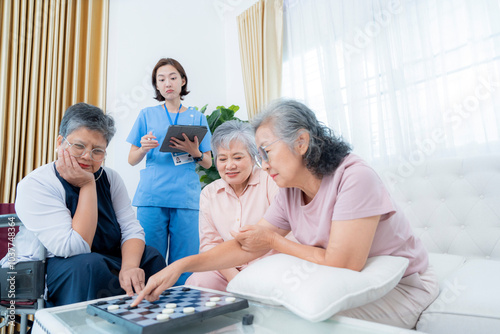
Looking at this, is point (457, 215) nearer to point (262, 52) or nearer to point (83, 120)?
point (83, 120)

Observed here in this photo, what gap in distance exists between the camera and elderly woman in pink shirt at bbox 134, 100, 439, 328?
40.3 inches

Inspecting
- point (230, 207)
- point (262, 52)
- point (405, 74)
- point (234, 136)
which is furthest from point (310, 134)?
point (262, 52)

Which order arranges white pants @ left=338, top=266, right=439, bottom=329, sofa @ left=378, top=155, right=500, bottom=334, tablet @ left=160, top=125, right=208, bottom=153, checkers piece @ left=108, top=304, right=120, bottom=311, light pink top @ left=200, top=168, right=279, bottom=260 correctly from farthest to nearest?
1. tablet @ left=160, top=125, right=208, bottom=153
2. light pink top @ left=200, top=168, right=279, bottom=260
3. sofa @ left=378, top=155, right=500, bottom=334
4. white pants @ left=338, top=266, right=439, bottom=329
5. checkers piece @ left=108, top=304, right=120, bottom=311

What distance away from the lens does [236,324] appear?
90 cm

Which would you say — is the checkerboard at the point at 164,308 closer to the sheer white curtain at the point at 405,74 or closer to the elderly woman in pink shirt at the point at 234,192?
the elderly woman in pink shirt at the point at 234,192

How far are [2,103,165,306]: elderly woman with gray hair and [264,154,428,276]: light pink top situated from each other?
635 millimetres

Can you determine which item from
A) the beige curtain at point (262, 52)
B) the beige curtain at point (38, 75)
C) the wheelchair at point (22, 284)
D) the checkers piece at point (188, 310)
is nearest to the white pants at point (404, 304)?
the checkers piece at point (188, 310)

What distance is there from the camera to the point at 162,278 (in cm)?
105

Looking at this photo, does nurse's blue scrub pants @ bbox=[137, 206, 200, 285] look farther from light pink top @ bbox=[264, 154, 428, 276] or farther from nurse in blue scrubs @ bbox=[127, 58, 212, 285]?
light pink top @ bbox=[264, 154, 428, 276]

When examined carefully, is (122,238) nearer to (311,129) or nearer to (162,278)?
(162,278)

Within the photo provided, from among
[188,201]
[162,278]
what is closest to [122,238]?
[162,278]

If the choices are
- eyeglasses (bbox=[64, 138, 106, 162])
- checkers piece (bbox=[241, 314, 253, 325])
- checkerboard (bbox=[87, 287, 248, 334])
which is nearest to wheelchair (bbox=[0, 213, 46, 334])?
eyeglasses (bbox=[64, 138, 106, 162])

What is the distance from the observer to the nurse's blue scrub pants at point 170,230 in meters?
2.26

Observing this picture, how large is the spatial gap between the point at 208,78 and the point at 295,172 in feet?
10.5
